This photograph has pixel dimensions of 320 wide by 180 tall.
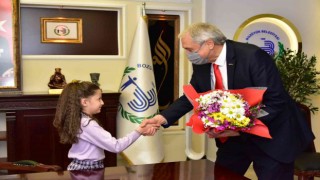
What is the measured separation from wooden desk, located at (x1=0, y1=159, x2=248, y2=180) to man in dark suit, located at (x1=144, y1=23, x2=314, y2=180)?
0.75 ft

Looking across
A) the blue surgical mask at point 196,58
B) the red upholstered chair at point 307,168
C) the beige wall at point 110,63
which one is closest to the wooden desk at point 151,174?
the blue surgical mask at point 196,58

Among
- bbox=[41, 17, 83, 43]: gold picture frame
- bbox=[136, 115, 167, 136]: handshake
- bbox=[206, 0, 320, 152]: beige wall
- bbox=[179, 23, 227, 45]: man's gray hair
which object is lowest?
bbox=[136, 115, 167, 136]: handshake

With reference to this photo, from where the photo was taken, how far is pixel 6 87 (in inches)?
137

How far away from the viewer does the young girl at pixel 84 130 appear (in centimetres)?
209

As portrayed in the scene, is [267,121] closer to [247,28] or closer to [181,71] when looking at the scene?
[181,71]

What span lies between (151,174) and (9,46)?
95.3 inches

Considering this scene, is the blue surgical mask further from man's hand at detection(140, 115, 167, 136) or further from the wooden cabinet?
the wooden cabinet

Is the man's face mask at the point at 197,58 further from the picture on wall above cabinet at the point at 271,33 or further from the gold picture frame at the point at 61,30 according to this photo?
the picture on wall above cabinet at the point at 271,33

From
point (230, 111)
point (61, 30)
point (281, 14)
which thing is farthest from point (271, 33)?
point (230, 111)

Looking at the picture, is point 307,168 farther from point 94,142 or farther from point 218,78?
point 94,142

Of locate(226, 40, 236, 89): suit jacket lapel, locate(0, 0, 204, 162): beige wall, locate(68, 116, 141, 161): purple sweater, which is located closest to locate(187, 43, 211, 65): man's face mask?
locate(226, 40, 236, 89): suit jacket lapel

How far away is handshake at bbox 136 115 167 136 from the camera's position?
223cm

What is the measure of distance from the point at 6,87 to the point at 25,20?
696 millimetres

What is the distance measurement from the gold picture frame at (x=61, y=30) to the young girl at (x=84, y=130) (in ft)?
5.34
